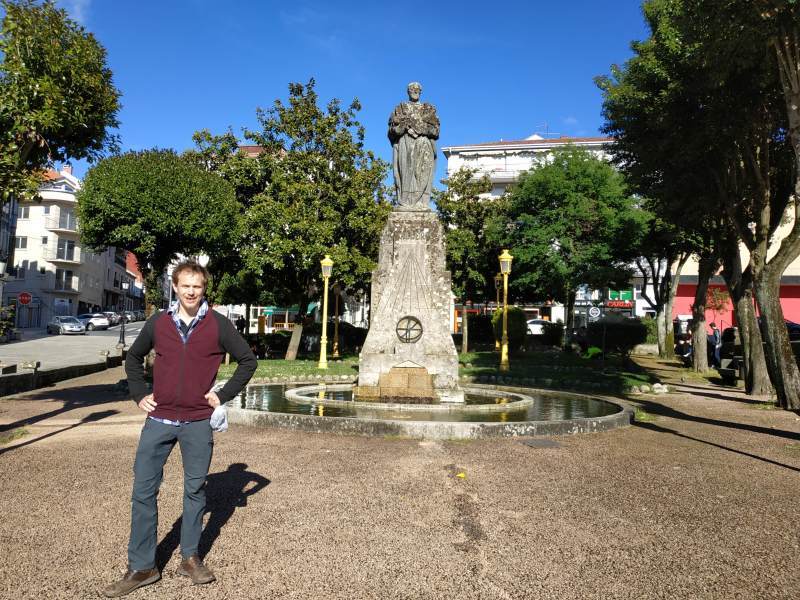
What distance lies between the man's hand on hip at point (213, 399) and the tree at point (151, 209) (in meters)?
15.6

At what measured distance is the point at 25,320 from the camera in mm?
56406

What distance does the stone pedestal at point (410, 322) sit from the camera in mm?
11203

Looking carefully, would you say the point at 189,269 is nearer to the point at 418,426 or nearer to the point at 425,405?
the point at 418,426

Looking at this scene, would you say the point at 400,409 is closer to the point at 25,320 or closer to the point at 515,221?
the point at 515,221

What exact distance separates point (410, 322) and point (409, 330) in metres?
0.15

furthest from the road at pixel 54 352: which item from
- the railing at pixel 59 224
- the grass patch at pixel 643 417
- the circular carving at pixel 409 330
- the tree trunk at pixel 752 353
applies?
the railing at pixel 59 224

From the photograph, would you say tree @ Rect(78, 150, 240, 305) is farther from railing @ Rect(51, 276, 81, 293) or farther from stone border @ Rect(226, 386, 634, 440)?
railing @ Rect(51, 276, 81, 293)

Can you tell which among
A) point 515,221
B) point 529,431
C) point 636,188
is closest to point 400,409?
point 529,431

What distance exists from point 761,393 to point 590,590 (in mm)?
14453

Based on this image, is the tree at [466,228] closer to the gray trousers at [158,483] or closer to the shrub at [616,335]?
the shrub at [616,335]

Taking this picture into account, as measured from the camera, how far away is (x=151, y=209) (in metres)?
17.8

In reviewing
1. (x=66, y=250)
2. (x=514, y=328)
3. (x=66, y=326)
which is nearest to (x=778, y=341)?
(x=514, y=328)

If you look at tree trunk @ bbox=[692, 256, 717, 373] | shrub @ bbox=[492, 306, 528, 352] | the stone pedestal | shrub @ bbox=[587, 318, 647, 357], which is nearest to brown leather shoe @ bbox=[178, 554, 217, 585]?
the stone pedestal

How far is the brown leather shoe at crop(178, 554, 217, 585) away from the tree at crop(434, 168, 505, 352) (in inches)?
1049
